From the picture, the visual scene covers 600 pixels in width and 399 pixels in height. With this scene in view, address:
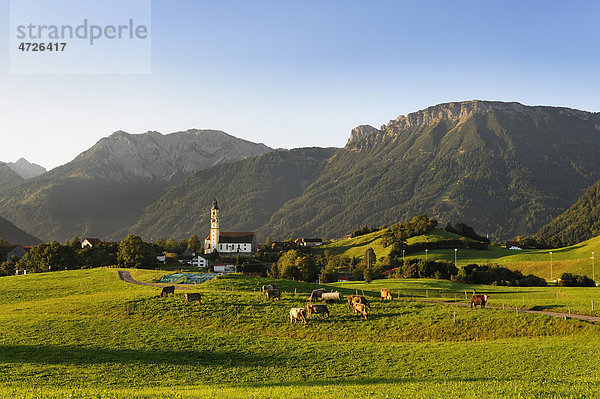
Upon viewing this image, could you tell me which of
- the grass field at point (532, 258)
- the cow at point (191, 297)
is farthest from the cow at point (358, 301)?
the grass field at point (532, 258)

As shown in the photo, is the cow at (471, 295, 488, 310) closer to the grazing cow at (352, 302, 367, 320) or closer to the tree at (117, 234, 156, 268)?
the grazing cow at (352, 302, 367, 320)

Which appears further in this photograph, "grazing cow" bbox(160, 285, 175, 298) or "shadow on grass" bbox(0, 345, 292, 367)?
"grazing cow" bbox(160, 285, 175, 298)

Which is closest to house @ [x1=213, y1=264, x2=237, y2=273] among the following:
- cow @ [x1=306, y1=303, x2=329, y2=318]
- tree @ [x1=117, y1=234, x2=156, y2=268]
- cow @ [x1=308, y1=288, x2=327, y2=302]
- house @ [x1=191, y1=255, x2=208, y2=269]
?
house @ [x1=191, y1=255, x2=208, y2=269]

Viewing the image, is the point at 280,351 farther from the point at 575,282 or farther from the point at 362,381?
the point at 575,282

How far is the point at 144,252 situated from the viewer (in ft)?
444

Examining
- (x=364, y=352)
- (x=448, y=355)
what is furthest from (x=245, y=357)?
(x=448, y=355)

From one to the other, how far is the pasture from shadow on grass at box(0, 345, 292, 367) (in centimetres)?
9

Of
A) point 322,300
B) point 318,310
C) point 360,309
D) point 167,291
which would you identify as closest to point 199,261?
point 167,291

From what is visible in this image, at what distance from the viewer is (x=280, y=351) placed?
128ft

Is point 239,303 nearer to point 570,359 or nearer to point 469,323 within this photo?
point 469,323

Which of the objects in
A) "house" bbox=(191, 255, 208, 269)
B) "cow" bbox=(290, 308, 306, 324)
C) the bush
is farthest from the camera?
"house" bbox=(191, 255, 208, 269)

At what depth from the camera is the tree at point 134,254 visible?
438 ft

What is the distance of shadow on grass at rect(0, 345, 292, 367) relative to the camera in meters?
36.1

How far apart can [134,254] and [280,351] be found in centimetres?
10635
